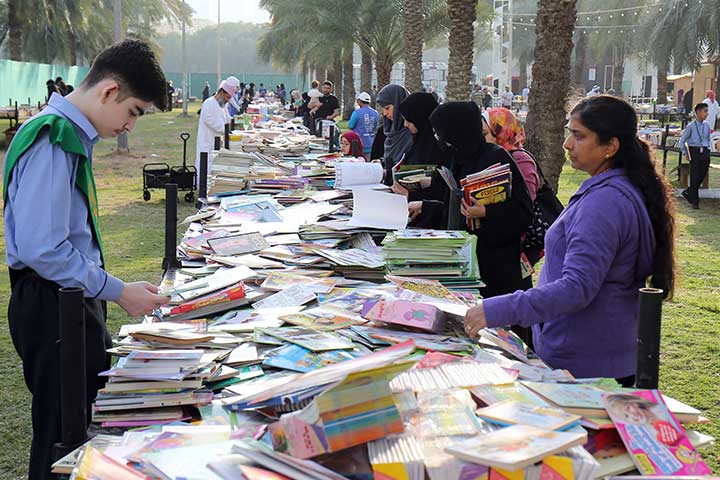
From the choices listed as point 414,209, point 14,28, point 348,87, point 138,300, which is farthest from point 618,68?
point 138,300

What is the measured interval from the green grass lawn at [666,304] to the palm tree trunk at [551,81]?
6.57 ft

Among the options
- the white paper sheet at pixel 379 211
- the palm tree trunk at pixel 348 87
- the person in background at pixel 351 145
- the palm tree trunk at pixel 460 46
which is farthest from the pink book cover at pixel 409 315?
the palm tree trunk at pixel 348 87

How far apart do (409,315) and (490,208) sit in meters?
1.46

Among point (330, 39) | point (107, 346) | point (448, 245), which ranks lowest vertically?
point (107, 346)

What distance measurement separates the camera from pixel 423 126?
610 centimetres

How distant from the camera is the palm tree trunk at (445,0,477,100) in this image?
15.0m

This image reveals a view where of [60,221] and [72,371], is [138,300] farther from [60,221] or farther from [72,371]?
[72,371]

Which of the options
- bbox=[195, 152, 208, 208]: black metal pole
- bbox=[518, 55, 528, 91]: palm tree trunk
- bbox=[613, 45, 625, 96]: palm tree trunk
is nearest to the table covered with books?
bbox=[195, 152, 208, 208]: black metal pole

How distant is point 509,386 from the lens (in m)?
2.27

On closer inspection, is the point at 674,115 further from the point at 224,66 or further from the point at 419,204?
the point at 224,66

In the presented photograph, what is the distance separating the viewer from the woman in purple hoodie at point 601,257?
107 inches

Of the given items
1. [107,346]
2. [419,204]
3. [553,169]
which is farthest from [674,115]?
[107,346]

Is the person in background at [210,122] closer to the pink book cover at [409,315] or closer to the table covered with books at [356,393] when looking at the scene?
the table covered with books at [356,393]

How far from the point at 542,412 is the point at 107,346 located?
1622 millimetres
